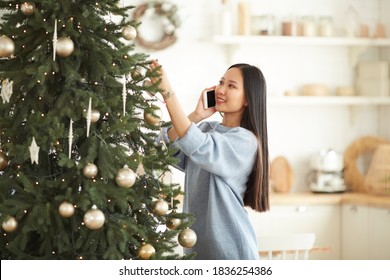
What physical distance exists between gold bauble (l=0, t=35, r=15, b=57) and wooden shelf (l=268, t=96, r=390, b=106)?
314 cm

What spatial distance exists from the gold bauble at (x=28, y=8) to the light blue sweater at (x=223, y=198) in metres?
0.58

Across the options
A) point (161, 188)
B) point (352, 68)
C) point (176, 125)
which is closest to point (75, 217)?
point (161, 188)

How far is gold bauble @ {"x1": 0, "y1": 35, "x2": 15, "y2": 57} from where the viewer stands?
182 cm

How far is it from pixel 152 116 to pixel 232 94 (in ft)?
1.24

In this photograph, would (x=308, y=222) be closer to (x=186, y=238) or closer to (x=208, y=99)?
(x=208, y=99)

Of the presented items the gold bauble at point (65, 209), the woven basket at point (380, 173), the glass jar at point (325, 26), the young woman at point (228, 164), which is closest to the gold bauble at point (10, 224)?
the gold bauble at point (65, 209)

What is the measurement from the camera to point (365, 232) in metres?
4.50

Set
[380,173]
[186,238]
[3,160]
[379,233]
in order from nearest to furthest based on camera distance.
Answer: [3,160], [186,238], [379,233], [380,173]

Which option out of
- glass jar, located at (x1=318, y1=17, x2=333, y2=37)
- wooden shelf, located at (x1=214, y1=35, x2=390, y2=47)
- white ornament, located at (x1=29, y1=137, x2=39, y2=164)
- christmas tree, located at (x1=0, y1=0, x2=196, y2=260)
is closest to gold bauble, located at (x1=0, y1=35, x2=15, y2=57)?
christmas tree, located at (x1=0, y1=0, x2=196, y2=260)

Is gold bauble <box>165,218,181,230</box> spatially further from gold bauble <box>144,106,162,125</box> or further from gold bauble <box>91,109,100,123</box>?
gold bauble <box>91,109,100,123</box>

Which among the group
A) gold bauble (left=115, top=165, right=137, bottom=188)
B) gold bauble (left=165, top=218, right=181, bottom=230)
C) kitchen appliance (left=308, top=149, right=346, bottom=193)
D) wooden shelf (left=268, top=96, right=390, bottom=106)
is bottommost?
kitchen appliance (left=308, top=149, right=346, bottom=193)

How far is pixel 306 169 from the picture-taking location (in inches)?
200

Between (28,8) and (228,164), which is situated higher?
(28,8)

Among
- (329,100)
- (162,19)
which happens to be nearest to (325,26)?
(329,100)
